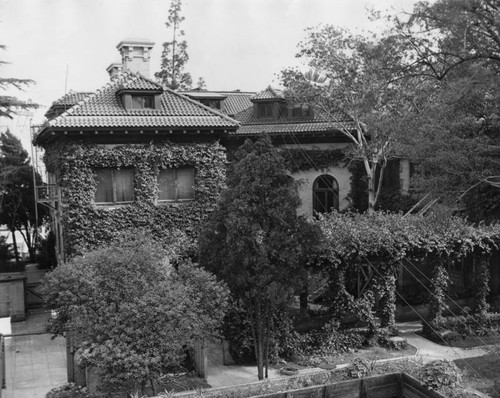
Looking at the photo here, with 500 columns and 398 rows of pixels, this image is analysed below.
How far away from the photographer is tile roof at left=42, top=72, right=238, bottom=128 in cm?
2073

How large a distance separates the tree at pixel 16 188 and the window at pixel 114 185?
515 inches

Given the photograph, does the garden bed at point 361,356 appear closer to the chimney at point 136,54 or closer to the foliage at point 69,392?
the foliage at point 69,392

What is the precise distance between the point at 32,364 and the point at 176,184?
8.15 m

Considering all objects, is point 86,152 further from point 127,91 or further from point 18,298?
point 18,298

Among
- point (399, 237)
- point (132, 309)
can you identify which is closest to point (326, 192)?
point (399, 237)

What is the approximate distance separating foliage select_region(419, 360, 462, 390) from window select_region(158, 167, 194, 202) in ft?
39.0

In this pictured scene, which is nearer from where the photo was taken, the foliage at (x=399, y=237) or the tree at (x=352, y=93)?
the foliage at (x=399, y=237)

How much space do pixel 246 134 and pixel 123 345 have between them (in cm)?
Answer: 1602

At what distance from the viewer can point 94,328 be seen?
13.1 metres

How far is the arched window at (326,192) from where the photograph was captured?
2941 centimetres

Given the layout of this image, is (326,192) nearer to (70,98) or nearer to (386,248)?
(386,248)

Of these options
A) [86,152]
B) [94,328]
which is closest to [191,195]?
[86,152]

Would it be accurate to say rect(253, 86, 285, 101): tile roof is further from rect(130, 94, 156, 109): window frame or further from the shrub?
the shrub

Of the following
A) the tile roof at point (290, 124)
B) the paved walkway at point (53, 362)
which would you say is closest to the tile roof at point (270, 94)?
the tile roof at point (290, 124)
